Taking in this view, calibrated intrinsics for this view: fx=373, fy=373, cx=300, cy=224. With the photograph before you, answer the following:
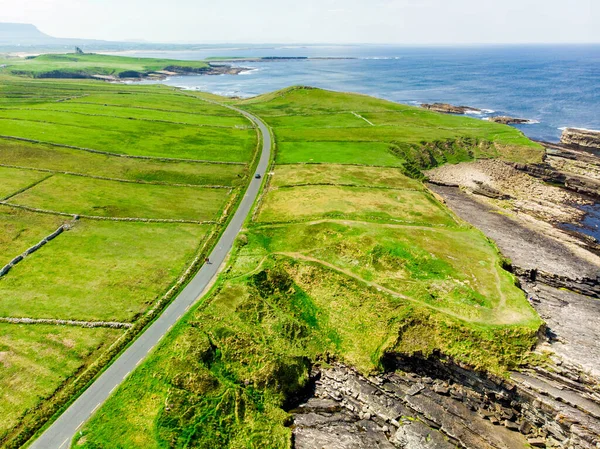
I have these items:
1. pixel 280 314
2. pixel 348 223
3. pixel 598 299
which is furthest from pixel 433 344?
pixel 598 299

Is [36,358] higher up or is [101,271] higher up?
[101,271]

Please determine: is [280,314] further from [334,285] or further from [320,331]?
[334,285]

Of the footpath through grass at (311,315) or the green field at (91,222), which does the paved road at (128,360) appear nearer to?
the footpath through grass at (311,315)

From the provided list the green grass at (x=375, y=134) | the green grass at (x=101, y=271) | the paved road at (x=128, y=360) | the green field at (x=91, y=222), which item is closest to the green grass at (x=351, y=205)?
the green field at (x=91, y=222)

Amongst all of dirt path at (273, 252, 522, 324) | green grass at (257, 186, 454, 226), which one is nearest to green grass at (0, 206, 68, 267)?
green grass at (257, 186, 454, 226)

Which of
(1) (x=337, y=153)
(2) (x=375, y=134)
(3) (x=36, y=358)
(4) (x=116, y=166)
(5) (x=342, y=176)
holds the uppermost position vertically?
(2) (x=375, y=134)

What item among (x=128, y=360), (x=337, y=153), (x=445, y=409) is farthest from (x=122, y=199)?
(x=445, y=409)

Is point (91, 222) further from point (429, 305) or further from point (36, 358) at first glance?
point (429, 305)
